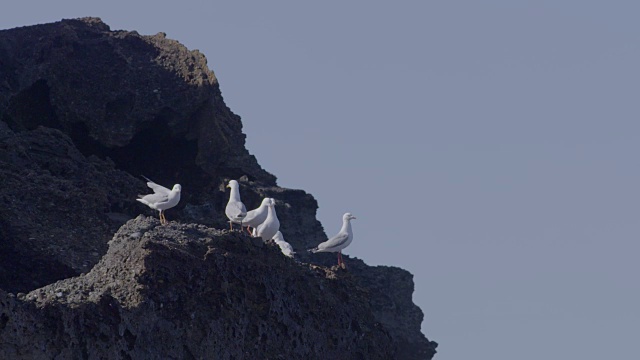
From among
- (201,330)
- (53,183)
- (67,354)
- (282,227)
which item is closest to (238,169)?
(282,227)

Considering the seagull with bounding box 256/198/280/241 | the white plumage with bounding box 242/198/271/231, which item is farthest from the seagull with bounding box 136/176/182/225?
the seagull with bounding box 256/198/280/241

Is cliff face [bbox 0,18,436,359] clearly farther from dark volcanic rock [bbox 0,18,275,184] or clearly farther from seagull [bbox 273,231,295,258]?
seagull [bbox 273,231,295,258]

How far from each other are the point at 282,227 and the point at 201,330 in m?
12.0

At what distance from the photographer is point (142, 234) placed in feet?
66.7

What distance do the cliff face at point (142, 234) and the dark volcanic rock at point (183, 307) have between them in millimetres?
20

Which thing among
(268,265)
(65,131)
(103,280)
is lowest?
(103,280)

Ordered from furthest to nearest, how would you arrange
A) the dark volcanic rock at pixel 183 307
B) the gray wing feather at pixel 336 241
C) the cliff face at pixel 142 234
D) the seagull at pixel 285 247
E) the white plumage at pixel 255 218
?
the gray wing feather at pixel 336 241
the seagull at pixel 285 247
the white plumage at pixel 255 218
the cliff face at pixel 142 234
the dark volcanic rock at pixel 183 307

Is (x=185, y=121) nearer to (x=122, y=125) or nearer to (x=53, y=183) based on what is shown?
(x=122, y=125)

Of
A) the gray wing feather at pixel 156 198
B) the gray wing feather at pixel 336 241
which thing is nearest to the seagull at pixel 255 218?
the gray wing feather at pixel 156 198

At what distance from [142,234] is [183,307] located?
142 centimetres

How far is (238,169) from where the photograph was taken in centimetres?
3172

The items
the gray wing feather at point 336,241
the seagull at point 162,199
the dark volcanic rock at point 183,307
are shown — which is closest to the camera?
the dark volcanic rock at point 183,307

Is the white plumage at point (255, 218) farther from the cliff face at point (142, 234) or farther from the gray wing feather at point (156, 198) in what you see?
the cliff face at point (142, 234)

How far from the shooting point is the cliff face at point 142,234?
18.5m
